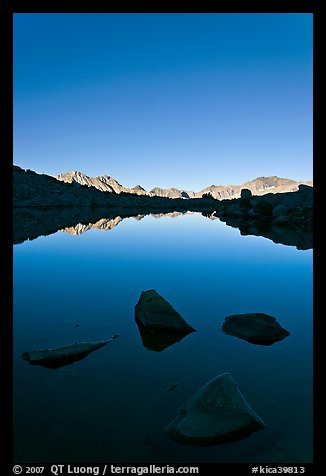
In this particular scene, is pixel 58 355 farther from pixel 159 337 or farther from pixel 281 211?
pixel 281 211

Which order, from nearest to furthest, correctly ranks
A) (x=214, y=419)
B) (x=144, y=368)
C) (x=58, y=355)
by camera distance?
(x=214, y=419)
(x=144, y=368)
(x=58, y=355)

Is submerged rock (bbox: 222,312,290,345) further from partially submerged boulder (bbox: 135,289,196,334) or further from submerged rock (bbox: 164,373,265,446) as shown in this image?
submerged rock (bbox: 164,373,265,446)

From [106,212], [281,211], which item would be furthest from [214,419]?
[106,212]

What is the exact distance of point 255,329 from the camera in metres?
10.8

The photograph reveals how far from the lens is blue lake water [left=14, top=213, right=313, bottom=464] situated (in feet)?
18.8

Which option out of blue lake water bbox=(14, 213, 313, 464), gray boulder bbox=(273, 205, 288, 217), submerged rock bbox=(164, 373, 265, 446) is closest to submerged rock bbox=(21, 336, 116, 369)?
blue lake water bbox=(14, 213, 313, 464)

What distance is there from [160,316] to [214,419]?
206 inches

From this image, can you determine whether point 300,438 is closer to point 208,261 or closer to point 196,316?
point 196,316

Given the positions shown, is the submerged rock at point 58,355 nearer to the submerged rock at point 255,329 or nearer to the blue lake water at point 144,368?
the blue lake water at point 144,368

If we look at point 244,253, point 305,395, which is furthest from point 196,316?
point 244,253
